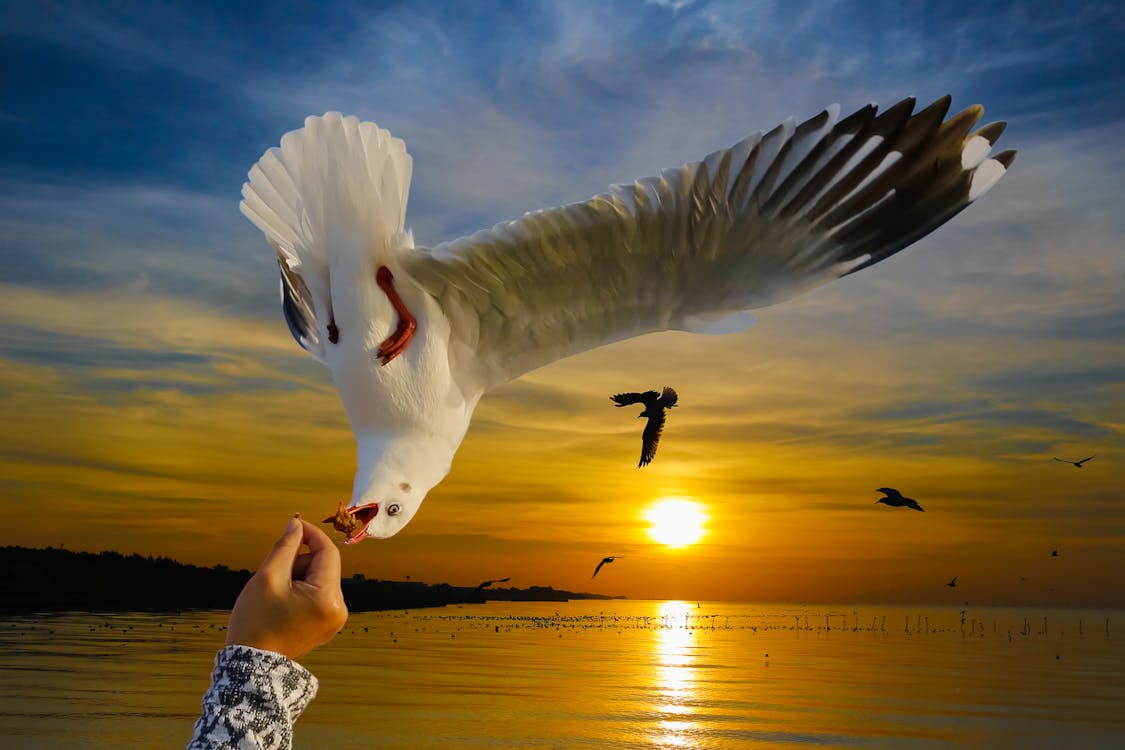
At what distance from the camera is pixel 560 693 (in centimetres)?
3262

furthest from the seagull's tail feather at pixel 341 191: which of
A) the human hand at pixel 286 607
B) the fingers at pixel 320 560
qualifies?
the human hand at pixel 286 607

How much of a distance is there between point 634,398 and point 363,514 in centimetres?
394

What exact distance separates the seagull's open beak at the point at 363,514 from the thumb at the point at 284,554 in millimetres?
1647

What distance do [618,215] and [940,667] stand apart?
1956 inches

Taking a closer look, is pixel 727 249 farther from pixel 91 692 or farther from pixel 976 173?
pixel 91 692

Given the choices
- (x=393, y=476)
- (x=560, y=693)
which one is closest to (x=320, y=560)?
(x=393, y=476)

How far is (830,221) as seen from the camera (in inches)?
157

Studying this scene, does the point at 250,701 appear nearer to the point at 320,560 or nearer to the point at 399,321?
the point at 320,560

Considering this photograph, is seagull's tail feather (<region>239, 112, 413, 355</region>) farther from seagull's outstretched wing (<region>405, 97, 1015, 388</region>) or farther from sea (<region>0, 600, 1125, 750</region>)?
sea (<region>0, 600, 1125, 750</region>)

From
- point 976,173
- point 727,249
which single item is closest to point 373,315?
point 727,249

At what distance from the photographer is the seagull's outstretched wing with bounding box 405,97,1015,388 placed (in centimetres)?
359

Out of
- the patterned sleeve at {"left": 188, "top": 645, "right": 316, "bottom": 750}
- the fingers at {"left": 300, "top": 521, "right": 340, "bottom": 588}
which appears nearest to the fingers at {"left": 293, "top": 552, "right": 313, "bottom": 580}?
the fingers at {"left": 300, "top": 521, "right": 340, "bottom": 588}

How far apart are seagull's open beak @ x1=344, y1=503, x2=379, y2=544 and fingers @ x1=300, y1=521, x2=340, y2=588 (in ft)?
5.21

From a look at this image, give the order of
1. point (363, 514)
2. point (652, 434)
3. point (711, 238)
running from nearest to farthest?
point (363, 514) → point (711, 238) → point (652, 434)
